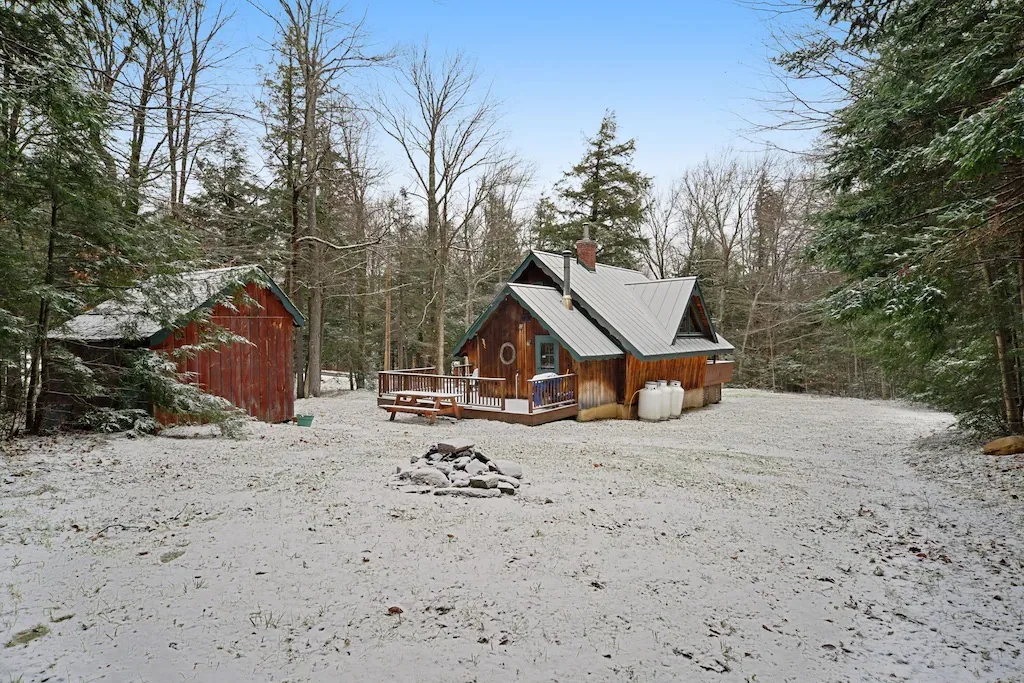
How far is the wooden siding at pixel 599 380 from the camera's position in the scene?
51.2 feet

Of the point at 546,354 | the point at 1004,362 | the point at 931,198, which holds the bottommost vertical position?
the point at 1004,362

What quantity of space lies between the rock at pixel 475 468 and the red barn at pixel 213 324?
6.45 m

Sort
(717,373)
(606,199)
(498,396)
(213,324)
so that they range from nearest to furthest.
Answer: (213,324)
(498,396)
(717,373)
(606,199)

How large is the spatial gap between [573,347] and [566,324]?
1.24m

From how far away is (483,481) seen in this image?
7516 mm

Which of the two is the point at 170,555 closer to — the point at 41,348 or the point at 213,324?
the point at 41,348

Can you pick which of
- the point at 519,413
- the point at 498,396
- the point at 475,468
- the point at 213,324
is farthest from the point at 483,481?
the point at 498,396

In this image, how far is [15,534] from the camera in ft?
17.4

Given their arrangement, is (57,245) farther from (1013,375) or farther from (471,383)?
(1013,375)

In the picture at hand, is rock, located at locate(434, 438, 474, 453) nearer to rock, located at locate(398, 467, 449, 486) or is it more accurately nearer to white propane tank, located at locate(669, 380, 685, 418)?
rock, located at locate(398, 467, 449, 486)

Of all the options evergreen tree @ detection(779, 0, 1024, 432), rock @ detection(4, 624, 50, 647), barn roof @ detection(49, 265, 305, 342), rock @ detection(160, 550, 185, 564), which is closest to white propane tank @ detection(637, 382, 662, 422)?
evergreen tree @ detection(779, 0, 1024, 432)

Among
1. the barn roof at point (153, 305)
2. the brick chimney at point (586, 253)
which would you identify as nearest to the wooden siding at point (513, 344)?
the brick chimney at point (586, 253)

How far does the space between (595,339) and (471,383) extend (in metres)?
3.96

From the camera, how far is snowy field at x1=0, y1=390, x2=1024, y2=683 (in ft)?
12.2
